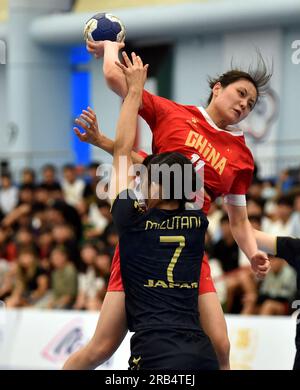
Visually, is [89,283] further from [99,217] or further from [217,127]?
[217,127]

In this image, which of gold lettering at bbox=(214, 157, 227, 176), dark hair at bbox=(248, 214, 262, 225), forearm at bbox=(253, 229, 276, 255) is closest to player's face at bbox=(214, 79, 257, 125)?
gold lettering at bbox=(214, 157, 227, 176)

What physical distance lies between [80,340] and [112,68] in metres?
5.41

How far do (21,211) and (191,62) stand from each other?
557 centimetres

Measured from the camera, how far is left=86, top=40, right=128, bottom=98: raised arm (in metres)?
4.84

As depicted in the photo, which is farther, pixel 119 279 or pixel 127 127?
pixel 119 279

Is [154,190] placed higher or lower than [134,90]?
lower

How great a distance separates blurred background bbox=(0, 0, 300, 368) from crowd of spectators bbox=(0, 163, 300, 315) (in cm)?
2

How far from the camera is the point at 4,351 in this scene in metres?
10.6

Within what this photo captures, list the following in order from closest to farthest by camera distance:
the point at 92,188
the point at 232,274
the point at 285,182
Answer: the point at 232,274, the point at 285,182, the point at 92,188

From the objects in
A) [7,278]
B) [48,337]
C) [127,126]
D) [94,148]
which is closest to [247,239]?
[127,126]

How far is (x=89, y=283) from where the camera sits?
34.9 feet
